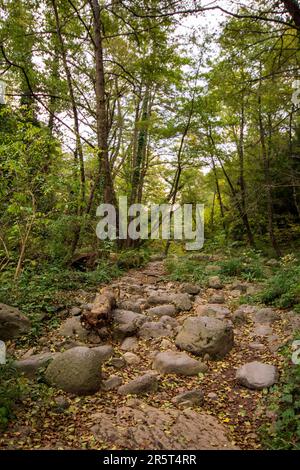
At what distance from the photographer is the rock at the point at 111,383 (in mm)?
3423

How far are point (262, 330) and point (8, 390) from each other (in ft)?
11.1

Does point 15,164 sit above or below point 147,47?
below

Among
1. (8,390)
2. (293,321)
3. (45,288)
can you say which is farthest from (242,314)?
(8,390)

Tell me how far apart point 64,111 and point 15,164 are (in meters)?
6.11

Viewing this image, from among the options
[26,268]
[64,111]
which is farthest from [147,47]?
[26,268]

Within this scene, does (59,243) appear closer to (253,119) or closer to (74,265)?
(74,265)

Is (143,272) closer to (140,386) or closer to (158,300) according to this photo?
(158,300)

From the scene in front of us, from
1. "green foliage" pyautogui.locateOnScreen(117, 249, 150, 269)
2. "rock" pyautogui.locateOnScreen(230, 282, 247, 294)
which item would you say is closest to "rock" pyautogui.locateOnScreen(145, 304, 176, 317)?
"rock" pyautogui.locateOnScreen(230, 282, 247, 294)

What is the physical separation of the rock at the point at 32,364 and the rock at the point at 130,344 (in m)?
1.02

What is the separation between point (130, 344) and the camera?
14.4 feet

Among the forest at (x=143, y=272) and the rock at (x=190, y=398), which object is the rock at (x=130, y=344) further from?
the rock at (x=190, y=398)

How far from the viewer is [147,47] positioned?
30.6ft

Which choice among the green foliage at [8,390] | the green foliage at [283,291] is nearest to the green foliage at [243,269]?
the green foliage at [283,291]

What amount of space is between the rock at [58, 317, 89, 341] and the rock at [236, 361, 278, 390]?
2.03 metres
